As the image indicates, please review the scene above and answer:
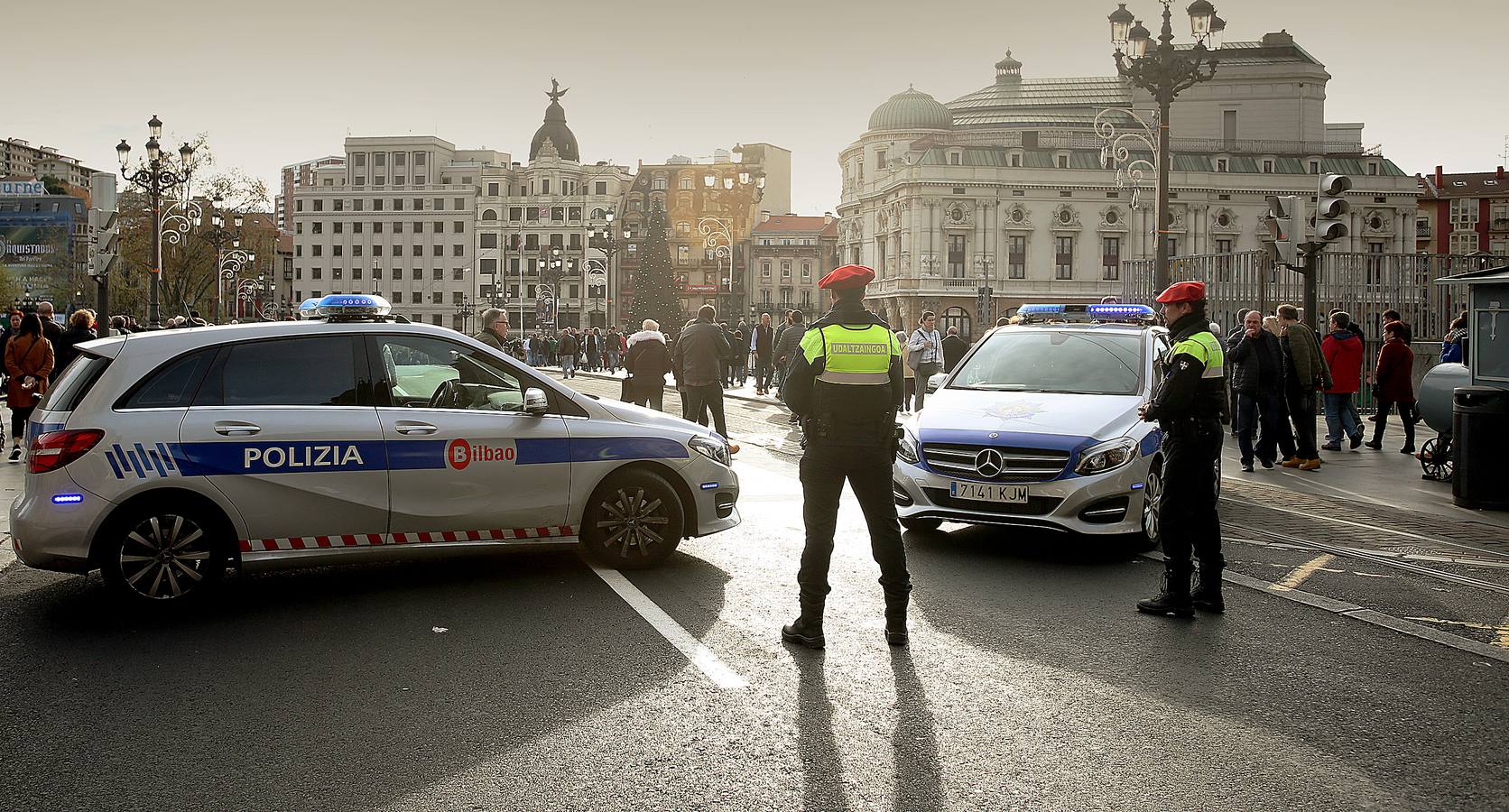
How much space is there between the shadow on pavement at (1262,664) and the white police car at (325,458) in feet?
6.57

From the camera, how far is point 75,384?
22.9 feet

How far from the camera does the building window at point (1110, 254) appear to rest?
320 ft

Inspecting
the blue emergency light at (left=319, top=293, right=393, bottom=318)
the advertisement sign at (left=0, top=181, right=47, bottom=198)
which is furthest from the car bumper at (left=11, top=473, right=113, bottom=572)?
the advertisement sign at (left=0, top=181, right=47, bottom=198)

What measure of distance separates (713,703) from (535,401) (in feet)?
9.29

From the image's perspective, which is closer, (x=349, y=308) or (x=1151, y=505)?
(x=349, y=308)

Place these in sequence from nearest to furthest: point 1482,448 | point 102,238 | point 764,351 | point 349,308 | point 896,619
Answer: point 896,619, point 349,308, point 1482,448, point 102,238, point 764,351

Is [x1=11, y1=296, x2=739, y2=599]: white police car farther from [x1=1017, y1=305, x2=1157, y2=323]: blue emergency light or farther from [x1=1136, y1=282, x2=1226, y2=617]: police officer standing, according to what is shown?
[x1=1017, y1=305, x2=1157, y2=323]: blue emergency light

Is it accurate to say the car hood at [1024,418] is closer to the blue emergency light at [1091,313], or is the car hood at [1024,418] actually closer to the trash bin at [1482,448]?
the blue emergency light at [1091,313]

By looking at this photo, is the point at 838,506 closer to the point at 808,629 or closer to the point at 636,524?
the point at 808,629

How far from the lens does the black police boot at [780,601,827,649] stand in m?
6.20

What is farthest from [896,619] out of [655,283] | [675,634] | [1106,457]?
[655,283]

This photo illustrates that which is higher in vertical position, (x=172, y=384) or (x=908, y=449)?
(x=172, y=384)

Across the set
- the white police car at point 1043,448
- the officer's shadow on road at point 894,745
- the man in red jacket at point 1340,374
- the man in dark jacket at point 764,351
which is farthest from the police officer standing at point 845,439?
the man in dark jacket at point 764,351

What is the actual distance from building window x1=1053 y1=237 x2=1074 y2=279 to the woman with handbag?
88119mm
